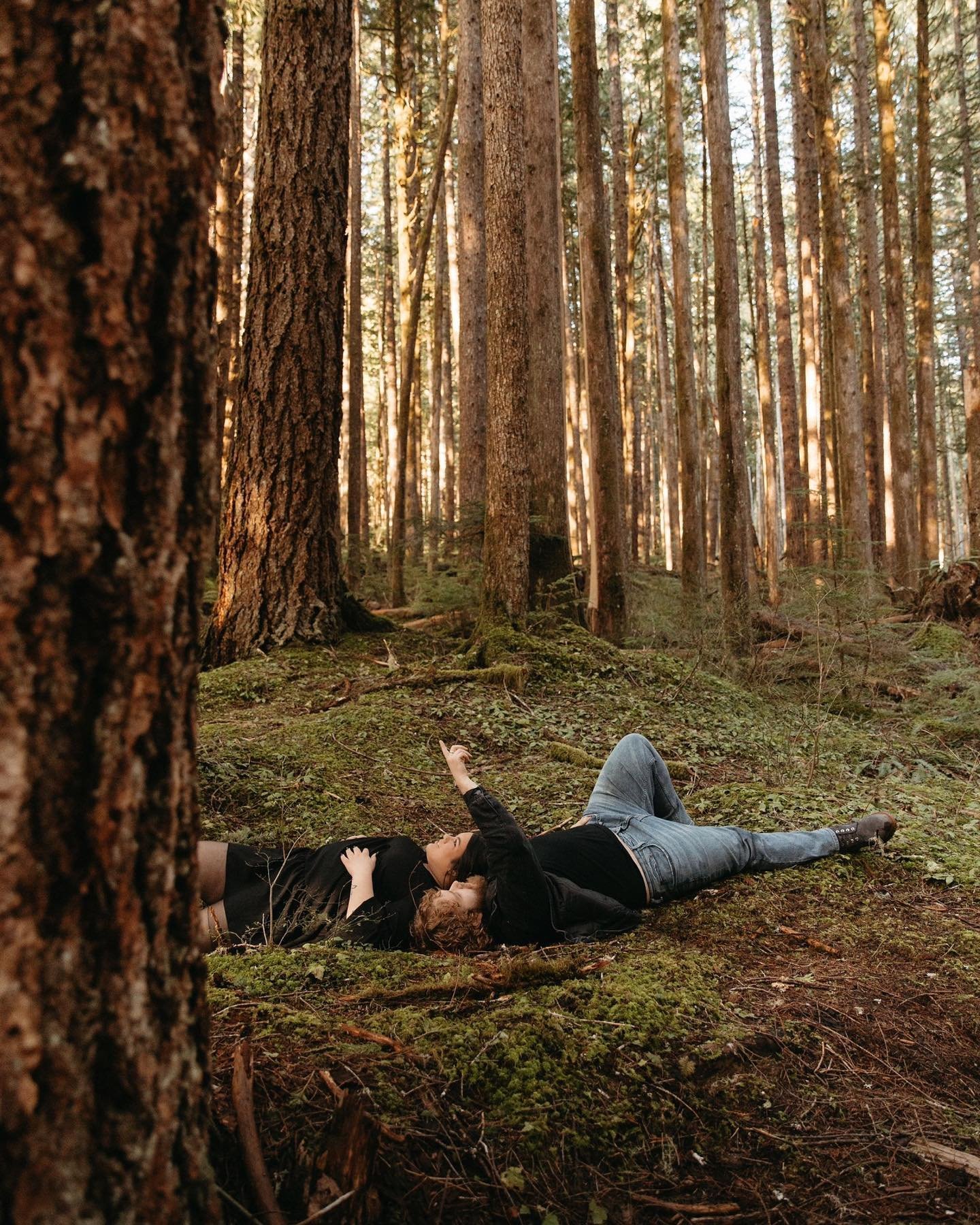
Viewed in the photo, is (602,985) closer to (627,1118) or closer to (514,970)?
(514,970)

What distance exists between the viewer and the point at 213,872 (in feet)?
12.7

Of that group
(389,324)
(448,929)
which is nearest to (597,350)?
(448,929)

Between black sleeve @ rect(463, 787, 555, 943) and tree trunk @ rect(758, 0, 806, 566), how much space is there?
12.2 metres

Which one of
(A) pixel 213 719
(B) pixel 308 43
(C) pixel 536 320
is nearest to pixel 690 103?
(C) pixel 536 320

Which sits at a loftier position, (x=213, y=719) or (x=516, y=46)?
(x=516, y=46)

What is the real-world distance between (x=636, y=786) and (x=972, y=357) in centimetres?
1490

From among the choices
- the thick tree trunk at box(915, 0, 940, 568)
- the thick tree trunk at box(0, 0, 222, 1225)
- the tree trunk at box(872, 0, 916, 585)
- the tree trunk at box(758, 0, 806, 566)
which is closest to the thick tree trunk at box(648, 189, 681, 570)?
the tree trunk at box(758, 0, 806, 566)

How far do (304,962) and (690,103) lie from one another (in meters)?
27.7

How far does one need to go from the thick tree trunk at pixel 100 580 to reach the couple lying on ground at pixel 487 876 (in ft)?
7.35

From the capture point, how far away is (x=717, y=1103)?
2.38m

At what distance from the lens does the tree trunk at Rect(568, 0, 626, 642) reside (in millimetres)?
9367

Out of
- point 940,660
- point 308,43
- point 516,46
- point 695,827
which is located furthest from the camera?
point 940,660

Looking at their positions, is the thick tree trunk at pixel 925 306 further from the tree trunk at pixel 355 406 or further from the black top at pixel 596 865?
the black top at pixel 596 865

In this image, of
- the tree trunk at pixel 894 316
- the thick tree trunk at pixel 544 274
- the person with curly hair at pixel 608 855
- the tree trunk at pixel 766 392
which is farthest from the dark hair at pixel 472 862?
the tree trunk at pixel 766 392
